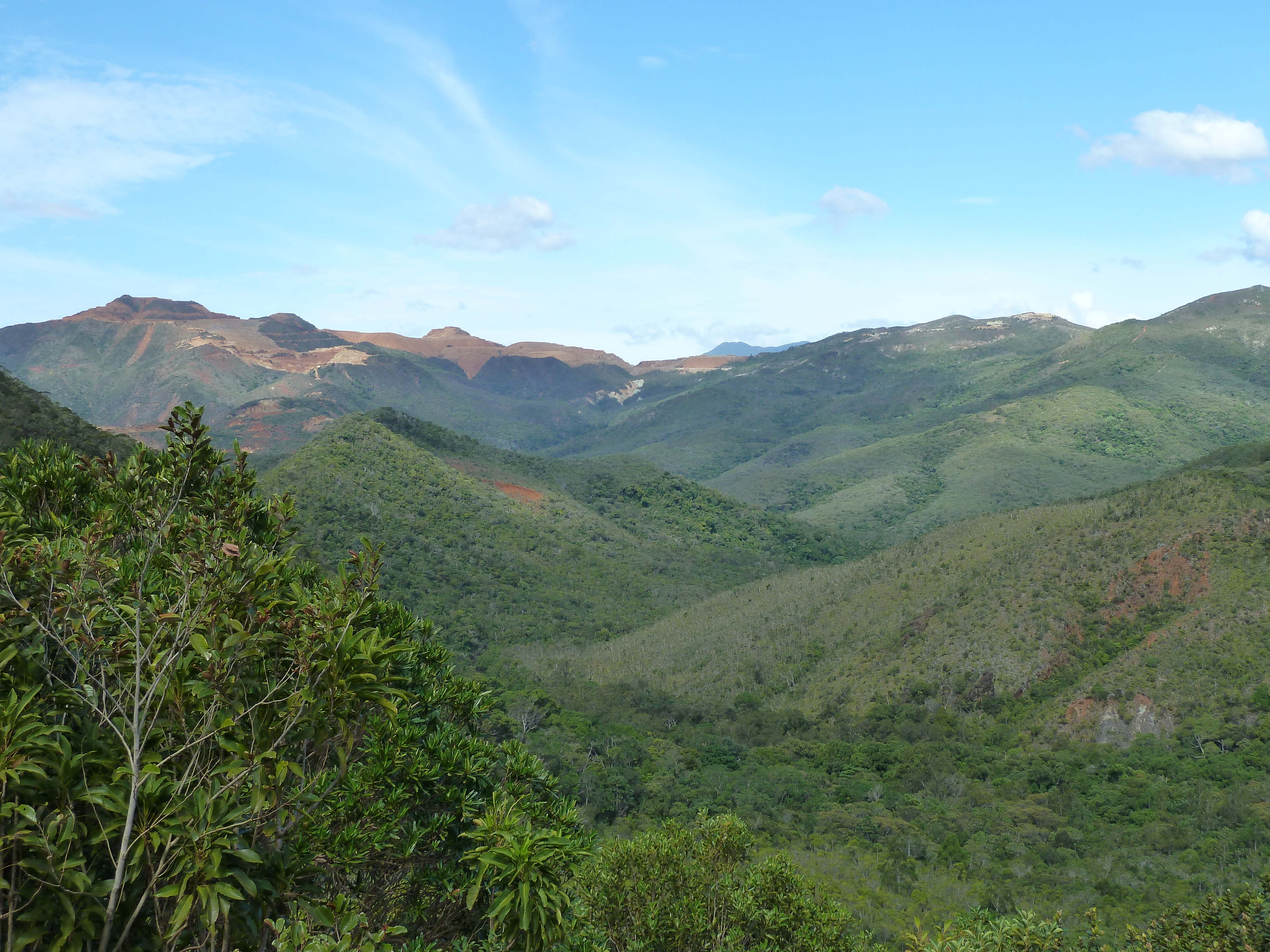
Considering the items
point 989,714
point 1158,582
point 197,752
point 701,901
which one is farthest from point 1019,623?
point 197,752

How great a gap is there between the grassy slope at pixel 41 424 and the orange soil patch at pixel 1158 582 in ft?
235

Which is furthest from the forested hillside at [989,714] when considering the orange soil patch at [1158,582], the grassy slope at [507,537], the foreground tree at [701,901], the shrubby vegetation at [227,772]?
the shrubby vegetation at [227,772]

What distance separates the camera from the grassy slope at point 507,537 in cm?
8638

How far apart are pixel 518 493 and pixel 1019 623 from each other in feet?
239

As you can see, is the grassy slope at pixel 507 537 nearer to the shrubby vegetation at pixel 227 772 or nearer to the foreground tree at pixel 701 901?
the foreground tree at pixel 701 901

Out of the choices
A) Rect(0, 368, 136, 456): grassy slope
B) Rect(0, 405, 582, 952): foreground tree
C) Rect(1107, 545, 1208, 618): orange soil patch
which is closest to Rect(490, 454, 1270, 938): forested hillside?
Rect(1107, 545, 1208, 618): orange soil patch

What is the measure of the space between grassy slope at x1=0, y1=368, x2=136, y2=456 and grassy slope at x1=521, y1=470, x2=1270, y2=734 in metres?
45.5

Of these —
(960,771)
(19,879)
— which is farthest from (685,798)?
(19,879)

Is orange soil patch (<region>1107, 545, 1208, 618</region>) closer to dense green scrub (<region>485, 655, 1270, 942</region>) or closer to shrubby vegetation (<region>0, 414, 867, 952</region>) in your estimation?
dense green scrub (<region>485, 655, 1270, 942</region>)

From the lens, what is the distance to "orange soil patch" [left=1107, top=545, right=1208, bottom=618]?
60250mm

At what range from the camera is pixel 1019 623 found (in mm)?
64625

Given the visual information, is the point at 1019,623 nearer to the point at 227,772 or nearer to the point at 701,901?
the point at 701,901

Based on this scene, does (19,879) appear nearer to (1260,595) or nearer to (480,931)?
(480,931)

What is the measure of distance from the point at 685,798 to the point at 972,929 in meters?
35.3
